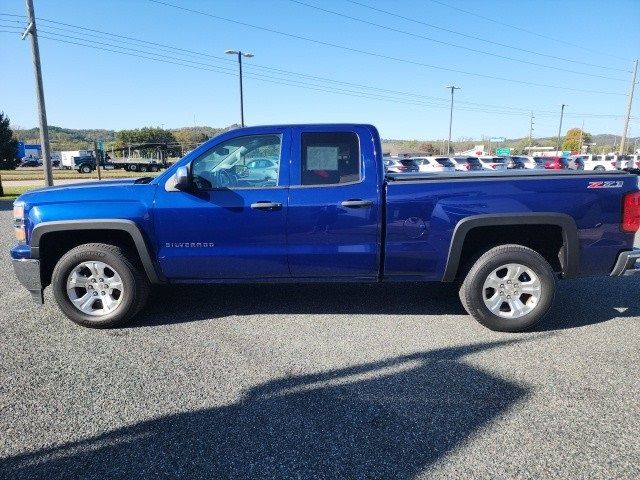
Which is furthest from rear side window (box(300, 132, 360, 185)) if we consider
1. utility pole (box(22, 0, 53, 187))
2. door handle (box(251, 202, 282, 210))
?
utility pole (box(22, 0, 53, 187))

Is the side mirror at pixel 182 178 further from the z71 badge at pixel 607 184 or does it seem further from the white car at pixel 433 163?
the white car at pixel 433 163

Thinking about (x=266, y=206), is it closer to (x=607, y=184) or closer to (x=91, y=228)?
(x=91, y=228)

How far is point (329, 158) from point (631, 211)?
108 inches

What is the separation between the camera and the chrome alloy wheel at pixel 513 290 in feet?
13.5

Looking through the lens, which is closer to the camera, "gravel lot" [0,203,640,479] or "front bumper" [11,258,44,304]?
"gravel lot" [0,203,640,479]

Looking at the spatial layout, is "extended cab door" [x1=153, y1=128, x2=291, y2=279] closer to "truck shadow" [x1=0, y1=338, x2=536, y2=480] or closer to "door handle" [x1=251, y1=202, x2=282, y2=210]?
"door handle" [x1=251, y1=202, x2=282, y2=210]

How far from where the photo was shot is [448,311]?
15.6ft

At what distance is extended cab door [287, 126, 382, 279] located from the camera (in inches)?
160

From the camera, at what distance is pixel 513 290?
4152mm

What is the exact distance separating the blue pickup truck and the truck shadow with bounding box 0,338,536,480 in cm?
117

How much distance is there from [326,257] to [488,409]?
1873 mm

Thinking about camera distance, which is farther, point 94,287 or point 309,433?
point 94,287

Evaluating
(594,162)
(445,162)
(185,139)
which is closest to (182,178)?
(445,162)

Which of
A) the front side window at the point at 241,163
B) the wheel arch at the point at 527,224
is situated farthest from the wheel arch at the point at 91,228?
the wheel arch at the point at 527,224
